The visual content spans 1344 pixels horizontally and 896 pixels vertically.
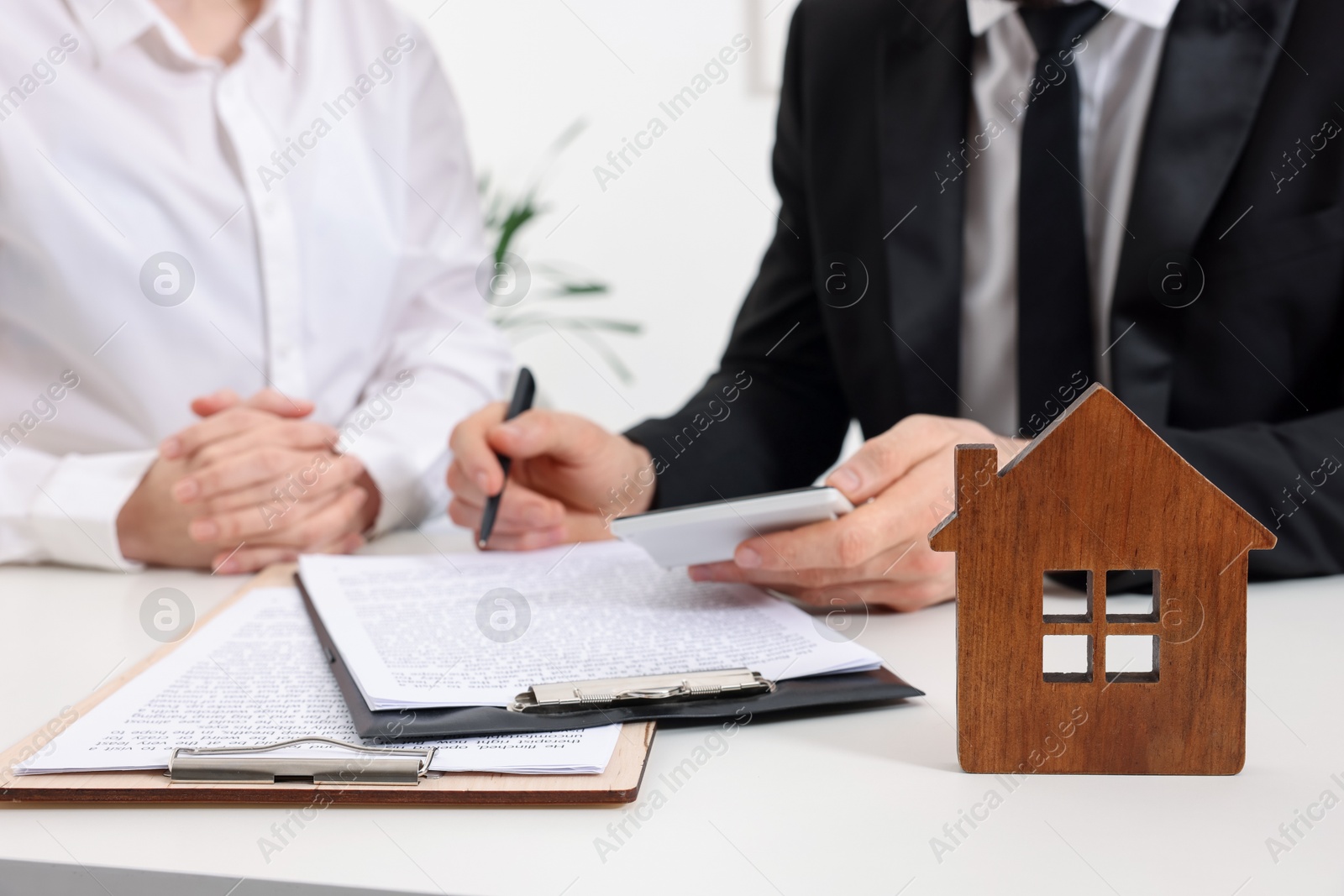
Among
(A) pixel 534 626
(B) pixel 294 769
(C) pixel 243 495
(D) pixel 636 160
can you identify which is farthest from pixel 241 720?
(D) pixel 636 160

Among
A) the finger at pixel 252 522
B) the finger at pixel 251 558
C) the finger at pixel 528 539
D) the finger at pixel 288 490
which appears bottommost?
the finger at pixel 251 558

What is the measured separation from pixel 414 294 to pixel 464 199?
0.18 m

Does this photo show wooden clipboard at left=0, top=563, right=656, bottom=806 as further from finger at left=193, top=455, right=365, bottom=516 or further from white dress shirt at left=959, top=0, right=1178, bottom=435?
white dress shirt at left=959, top=0, right=1178, bottom=435

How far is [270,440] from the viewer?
1.12 metres

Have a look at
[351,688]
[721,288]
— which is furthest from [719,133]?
[351,688]

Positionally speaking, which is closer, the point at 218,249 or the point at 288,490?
the point at 288,490

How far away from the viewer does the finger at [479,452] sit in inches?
38.8

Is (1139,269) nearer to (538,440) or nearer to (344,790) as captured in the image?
(538,440)

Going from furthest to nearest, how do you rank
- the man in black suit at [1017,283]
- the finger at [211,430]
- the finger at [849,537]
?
1. the finger at [211,430]
2. the man in black suit at [1017,283]
3. the finger at [849,537]

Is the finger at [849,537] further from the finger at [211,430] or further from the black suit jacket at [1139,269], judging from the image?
the finger at [211,430]

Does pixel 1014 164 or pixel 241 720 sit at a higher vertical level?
pixel 1014 164

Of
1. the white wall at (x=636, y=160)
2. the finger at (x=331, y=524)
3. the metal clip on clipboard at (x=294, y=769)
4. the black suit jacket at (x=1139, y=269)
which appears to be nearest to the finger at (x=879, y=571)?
the black suit jacket at (x=1139, y=269)

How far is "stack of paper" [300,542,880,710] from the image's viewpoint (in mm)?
643

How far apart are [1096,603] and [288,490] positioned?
88 cm
